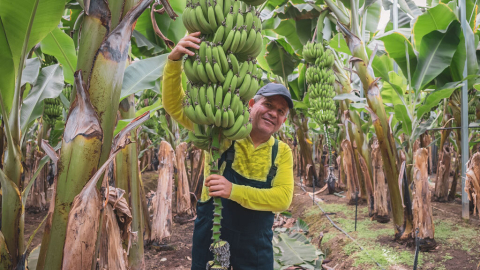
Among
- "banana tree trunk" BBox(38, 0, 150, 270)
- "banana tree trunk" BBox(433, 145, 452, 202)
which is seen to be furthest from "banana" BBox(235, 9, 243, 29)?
"banana tree trunk" BBox(433, 145, 452, 202)

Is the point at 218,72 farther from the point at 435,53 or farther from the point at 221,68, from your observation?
the point at 435,53

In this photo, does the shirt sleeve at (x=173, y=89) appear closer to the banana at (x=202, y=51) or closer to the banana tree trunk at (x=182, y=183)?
the banana at (x=202, y=51)

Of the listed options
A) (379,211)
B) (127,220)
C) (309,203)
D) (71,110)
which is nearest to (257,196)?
(127,220)

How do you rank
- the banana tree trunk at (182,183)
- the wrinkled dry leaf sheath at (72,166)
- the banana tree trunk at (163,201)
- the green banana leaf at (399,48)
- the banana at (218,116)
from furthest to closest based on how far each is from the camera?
the banana tree trunk at (182,183)
the banana tree trunk at (163,201)
the green banana leaf at (399,48)
the banana at (218,116)
the wrinkled dry leaf sheath at (72,166)

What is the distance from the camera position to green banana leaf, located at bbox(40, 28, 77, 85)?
1678 millimetres

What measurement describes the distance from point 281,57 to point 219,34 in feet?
12.5

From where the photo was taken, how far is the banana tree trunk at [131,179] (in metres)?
2.32

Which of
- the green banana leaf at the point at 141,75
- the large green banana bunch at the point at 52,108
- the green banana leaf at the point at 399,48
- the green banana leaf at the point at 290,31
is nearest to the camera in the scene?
the green banana leaf at the point at 141,75

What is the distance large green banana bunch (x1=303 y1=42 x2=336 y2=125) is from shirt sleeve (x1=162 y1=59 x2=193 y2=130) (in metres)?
1.99

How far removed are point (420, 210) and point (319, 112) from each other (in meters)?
1.30

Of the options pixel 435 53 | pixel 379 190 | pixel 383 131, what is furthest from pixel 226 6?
pixel 379 190

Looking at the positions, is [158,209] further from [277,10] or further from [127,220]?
[277,10]

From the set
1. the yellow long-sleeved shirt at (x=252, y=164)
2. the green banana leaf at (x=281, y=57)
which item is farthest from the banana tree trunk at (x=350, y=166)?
the yellow long-sleeved shirt at (x=252, y=164)

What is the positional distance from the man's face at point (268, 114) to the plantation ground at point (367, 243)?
1861 mm
